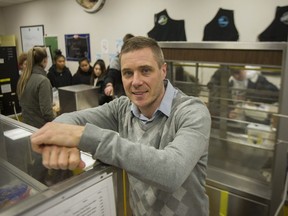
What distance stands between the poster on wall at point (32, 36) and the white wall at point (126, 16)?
0.38ft

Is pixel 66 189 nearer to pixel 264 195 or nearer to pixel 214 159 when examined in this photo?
pixel 264 195

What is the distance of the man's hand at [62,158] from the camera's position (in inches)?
24.3

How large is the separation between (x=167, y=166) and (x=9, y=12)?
6659mm

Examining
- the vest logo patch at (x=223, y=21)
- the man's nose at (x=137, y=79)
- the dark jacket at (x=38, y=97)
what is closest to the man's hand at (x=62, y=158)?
the man's nose at (x=137, y=79)

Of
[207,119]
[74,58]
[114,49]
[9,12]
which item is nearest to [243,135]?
[207,119]

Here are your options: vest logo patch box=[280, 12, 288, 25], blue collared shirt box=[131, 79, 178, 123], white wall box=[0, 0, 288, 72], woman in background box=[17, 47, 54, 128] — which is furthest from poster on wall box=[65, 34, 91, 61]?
blue collared shirt box=[131, 79, 178, 123]

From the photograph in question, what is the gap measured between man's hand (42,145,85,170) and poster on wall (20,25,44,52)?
17.0 feet

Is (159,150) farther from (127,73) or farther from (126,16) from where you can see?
(126,16)

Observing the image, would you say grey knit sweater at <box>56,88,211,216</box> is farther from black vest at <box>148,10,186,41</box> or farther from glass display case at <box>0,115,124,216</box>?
black vest at <box>148,10,186,41</box>

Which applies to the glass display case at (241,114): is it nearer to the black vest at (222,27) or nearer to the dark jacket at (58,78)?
the black vest at (222,27)

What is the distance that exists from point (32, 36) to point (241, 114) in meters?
5.12

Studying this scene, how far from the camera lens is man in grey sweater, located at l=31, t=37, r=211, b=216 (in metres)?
0.63

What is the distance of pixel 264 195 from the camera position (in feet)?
5.24

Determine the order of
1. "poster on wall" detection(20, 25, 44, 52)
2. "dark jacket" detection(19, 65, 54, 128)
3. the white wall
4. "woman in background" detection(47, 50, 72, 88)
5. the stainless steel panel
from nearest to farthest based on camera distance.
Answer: "dark jacket" detection(19, 65, 54, 128) → the stainless steel panel → the white wall → "woman in background" detection(47, 50, 72, 88) → "poster on wall" detection(20, 25, 44, 52)
